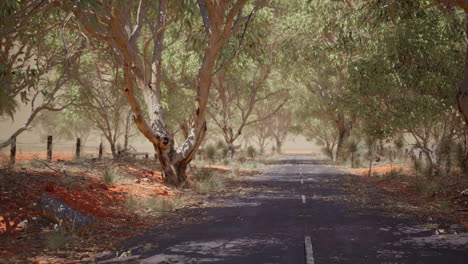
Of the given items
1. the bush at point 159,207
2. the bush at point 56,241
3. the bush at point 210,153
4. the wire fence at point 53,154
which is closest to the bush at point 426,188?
the bush at point 159,207

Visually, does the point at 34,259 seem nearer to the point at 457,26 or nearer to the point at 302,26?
the point at 457,26

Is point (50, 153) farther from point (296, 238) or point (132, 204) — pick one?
point (296, 238)

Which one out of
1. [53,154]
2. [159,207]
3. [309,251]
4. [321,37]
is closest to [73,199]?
[159,207]

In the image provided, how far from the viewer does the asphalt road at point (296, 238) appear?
6703 millimetres

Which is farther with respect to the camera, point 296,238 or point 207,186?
point 207,186

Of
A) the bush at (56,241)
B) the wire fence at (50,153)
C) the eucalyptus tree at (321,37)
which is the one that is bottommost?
the bush at (56,241)

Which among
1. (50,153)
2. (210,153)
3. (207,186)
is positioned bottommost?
(207,186)

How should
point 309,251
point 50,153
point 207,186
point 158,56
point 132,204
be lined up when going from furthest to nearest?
point 50,153
point 158,56
point 207,186
point 132,204
point 309,251

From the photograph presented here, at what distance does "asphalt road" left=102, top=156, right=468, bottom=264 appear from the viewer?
6.70 meters

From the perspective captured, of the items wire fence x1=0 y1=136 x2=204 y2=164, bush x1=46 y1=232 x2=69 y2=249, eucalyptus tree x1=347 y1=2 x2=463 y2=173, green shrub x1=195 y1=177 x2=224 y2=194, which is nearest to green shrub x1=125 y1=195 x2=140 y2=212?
bush x1=46 y1=232 x2=69 y2=249

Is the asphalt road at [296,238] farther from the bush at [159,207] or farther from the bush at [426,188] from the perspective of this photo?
the bush at [426,188]

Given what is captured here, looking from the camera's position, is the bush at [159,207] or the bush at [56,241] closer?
the bush at [56,241]

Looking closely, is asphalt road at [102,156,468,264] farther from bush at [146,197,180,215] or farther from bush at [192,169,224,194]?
bush at [192,169,224,194]

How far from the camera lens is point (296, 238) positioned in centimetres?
806
